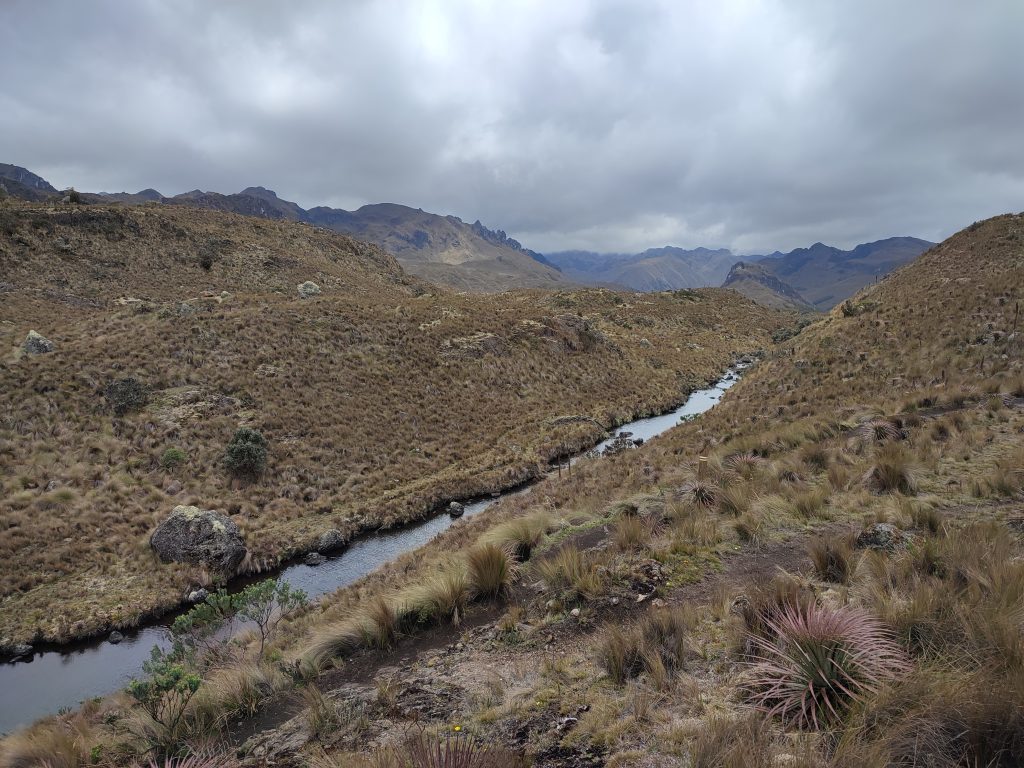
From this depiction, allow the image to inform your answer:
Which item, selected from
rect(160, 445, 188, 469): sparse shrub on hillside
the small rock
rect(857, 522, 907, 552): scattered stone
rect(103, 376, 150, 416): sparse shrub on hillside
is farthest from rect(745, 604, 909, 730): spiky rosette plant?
rect(103, 376, 150, 416): sparse shrub on hillside

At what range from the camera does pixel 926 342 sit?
2278 cm

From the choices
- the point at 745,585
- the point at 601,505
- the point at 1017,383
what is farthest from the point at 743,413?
the point at 745,585

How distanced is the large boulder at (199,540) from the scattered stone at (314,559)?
211cm

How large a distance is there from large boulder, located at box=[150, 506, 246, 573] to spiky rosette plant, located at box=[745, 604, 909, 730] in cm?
1700

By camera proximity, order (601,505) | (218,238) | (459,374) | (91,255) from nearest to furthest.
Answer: (601,505)
(459,374)
(91,255)
(218,238)

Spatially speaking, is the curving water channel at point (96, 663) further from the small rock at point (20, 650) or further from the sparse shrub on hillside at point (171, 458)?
→ the sparse shrub on hillside at point (171, 458)

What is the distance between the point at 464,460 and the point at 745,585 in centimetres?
2044

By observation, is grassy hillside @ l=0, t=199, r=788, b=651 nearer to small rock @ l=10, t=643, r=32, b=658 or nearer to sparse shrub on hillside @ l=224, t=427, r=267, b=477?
small rock @ l=10, t=643, r=32, b=658

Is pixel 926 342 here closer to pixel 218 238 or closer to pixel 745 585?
pixel 745 585

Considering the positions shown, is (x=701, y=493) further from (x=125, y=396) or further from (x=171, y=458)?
(x=125, y=396)

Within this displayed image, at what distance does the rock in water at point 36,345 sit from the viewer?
25328 mm

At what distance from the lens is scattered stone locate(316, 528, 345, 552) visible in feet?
58.1

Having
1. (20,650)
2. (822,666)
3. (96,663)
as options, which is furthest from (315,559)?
(822,666)

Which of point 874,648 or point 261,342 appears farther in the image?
point 261,342
